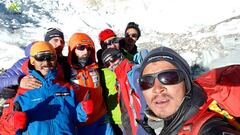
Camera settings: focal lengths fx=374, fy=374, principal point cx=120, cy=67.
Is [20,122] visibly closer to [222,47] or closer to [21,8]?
[222,47]

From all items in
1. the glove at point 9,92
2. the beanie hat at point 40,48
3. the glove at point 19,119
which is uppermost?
the beanie hat at point 40,48

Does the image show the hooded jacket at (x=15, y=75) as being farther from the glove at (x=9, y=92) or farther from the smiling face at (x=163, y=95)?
the smiling face at (x=163, y=95)

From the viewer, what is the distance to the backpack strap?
1.59 metres

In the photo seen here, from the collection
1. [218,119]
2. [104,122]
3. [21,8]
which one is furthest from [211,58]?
[21,8]

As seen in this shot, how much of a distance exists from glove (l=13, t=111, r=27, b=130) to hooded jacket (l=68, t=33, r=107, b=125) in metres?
0.92

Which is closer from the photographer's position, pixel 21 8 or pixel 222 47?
pixel 222 47

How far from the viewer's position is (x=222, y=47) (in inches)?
434

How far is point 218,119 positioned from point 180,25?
15426 millimetres

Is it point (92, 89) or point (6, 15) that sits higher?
point (6, 15)

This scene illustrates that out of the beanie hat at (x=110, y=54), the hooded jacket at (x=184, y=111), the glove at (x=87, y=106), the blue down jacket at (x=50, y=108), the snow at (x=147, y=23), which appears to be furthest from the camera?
the snow at (x=147, y=23)

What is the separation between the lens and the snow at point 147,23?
1128cm

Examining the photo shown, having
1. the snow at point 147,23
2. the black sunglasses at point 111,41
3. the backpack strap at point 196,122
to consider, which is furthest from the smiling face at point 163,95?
the snow at point 147,23

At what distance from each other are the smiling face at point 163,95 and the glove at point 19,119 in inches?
63.0

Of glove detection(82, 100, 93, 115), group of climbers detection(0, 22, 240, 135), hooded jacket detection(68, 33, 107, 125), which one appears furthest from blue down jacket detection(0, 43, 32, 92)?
glove detection(82, 100, 93, 115)
